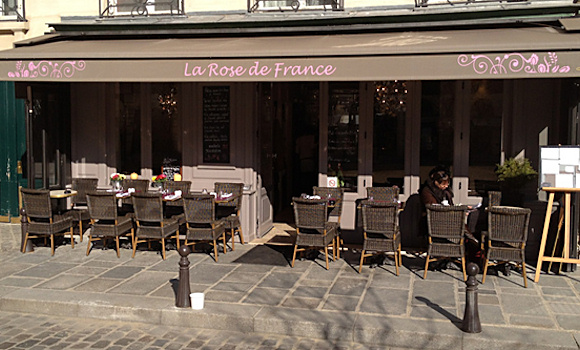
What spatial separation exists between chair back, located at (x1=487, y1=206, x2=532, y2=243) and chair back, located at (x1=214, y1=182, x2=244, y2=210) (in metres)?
3.99

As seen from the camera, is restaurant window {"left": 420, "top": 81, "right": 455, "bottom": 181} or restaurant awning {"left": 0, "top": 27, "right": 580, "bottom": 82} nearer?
restaurant awning {"left": 0, "top": 27, "right": 580, "bottom": 82}

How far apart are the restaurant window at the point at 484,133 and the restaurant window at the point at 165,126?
16.0ft

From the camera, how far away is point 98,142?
1059cm

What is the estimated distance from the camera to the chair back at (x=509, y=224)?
7277 millimetres

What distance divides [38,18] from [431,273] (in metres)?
8.34

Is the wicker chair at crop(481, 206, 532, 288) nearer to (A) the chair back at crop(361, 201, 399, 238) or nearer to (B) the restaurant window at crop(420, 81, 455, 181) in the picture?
(A) the chair back at crop(361, 201, 399, 238)

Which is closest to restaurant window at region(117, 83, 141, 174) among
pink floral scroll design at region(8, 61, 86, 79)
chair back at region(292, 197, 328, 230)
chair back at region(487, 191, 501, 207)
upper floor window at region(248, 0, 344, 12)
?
pink floral scroll design at region(8, 61, 86, 79)

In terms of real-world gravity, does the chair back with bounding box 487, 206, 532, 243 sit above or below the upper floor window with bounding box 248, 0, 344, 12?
below

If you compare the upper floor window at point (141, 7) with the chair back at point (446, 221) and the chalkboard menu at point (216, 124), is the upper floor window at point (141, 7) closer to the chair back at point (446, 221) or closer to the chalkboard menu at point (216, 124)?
the chalkboard menu at point (216, 124)

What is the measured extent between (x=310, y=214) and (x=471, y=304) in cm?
291

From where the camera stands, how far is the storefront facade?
7469 millimetres

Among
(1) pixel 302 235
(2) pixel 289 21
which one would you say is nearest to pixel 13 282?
(1) pixel 302 235

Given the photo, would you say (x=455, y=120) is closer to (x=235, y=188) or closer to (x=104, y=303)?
(x=235, y=188)

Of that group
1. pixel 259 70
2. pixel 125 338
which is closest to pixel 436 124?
pixel 259 70
